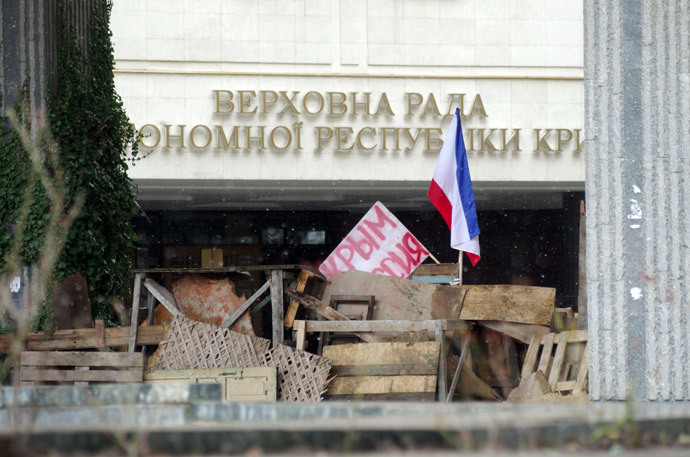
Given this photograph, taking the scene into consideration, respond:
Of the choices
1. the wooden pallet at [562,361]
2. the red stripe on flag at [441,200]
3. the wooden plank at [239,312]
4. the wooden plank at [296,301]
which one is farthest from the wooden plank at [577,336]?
the wooden plank at [239,312]

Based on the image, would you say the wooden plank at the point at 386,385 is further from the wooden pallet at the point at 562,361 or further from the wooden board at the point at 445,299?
the wooden board at the point at 445,299

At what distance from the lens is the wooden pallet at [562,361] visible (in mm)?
10538

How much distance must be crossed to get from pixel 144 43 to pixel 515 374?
1062 centimetres

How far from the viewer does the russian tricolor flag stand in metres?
11.9

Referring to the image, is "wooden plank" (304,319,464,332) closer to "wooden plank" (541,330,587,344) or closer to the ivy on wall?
"wooden plank" (541,330,587,344)

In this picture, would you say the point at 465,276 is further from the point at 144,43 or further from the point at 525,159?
the point at 144,43

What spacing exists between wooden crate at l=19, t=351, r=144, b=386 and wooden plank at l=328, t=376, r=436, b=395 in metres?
2.31

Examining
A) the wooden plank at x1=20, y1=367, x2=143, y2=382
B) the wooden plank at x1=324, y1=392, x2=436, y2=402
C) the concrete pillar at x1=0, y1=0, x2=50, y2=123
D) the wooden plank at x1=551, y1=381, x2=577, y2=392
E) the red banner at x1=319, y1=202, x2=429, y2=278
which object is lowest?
the wooden plank at x1=324, y1=392, x2=436, y2=402

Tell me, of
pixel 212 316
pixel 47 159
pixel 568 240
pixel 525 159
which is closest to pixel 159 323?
pixel 212 316

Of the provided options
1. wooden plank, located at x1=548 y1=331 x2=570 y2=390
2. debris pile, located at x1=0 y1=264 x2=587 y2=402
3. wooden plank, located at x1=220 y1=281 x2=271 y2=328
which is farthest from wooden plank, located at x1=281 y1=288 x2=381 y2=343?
wooden plank, located at x1=548 y1=331 x2=570 y2=390

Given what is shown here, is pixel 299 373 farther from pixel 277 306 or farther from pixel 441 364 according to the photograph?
pixel 441 364

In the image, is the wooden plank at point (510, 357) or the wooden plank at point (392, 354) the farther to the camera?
the wooden plank at point (510, 357)

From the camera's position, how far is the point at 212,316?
1208 cm

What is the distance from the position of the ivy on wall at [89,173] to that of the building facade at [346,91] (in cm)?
705
